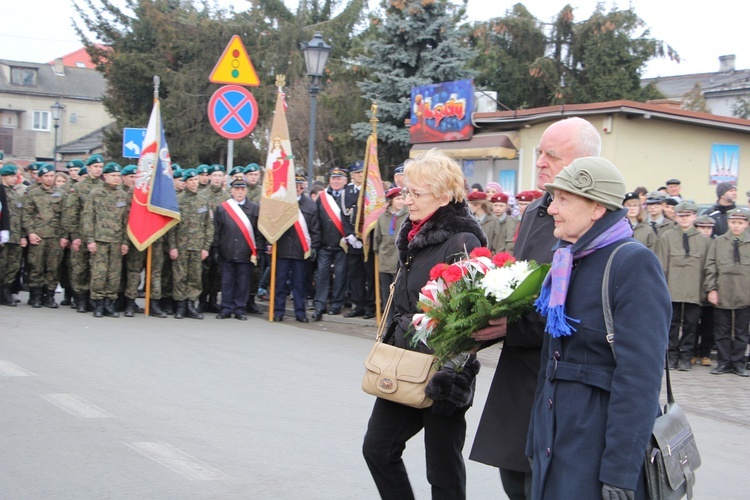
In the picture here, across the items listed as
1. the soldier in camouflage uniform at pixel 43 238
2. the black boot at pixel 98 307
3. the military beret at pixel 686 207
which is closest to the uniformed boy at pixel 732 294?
→ the military beret at pixel 686 207

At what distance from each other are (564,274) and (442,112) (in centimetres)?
1970

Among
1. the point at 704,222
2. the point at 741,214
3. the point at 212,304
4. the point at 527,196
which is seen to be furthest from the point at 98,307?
the point at 741,214

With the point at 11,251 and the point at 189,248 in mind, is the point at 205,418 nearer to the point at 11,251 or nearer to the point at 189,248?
the point at 189,248

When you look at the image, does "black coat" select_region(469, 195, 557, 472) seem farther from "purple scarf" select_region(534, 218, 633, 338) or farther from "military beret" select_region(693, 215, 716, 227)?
"military beret" select_region(693, 215, 716, 227)

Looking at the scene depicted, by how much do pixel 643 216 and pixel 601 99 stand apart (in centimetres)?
1800

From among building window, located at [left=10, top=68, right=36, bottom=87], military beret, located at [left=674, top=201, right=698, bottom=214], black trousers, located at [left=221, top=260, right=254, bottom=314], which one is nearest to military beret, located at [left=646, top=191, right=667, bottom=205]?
military beret, located at [left=674, top=201, right=698, bottom=214]

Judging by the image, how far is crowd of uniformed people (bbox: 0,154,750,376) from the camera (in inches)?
518

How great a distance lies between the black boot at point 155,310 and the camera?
1366 centimetres

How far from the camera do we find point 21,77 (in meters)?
77.6

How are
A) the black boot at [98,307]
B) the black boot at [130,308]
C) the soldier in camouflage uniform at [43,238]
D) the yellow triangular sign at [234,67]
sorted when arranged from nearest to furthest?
the yellow triangular sign at [234,67] → the black boot at [98,307] → the black boot at [130,308] → the soldier in camouflage uniform at [43,238]

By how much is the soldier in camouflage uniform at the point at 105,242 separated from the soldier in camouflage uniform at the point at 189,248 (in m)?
0.82

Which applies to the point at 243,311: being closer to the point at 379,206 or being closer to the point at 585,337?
the point at 379,206

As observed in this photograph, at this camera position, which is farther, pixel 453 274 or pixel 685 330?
pixel 685 330

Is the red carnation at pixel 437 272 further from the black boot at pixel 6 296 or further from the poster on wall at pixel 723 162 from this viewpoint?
the poster on wall at pixel 723 162
